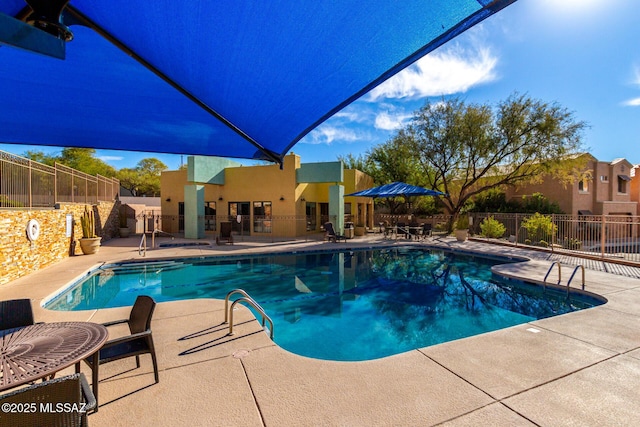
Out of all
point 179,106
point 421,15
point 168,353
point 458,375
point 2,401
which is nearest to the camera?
point 2,401

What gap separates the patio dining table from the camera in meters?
1.72

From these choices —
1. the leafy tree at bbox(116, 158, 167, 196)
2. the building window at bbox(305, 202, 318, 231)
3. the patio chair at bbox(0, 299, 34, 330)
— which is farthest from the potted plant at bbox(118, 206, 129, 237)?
the leafy tree at bbox(116, 158, 167, 196)

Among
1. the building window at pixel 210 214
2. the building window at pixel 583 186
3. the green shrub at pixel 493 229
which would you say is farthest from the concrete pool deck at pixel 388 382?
the building window at pixel 583 186

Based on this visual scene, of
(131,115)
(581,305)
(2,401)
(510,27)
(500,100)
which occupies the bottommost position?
(581,305)

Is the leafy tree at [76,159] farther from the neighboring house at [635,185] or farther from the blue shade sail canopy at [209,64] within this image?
the neighboring house at [635,185]

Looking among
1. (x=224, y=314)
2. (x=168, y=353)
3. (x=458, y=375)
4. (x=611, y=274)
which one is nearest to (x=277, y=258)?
(x=224, y=314)

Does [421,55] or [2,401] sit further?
[421,55]

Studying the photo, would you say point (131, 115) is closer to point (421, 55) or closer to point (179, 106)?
point (179, 106)

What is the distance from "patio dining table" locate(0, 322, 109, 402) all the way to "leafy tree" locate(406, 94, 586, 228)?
61.0 ft

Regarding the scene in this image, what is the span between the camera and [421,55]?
268cm

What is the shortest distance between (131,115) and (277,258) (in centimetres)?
863

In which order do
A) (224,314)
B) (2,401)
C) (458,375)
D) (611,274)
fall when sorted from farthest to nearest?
(611,274), (224,314), (458,375), (2,401)

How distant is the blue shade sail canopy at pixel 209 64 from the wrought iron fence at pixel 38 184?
4.00 m

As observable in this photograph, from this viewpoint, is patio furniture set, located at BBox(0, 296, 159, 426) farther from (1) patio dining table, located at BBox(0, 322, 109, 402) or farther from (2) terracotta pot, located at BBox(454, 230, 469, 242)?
(2) terracotta pot, located at BBox(454, 230, 469, 242)
